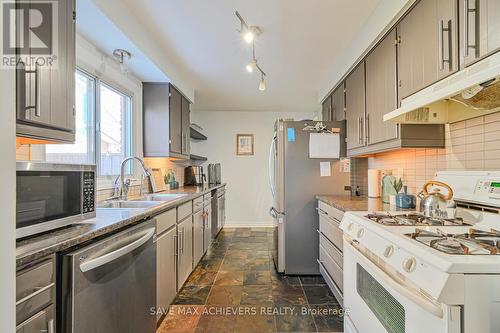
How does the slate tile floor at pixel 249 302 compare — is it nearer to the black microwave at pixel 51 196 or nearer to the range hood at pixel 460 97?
the black microwave at pixel 51 196

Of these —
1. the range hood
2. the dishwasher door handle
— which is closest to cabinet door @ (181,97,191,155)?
the dishwasher door handle

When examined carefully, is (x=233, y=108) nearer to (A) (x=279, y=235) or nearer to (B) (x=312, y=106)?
(B) (x=312, y=106)

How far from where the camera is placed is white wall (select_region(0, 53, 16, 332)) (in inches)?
23.3

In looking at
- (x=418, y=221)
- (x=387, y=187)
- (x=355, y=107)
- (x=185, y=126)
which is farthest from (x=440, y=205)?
(x=185, y=126)

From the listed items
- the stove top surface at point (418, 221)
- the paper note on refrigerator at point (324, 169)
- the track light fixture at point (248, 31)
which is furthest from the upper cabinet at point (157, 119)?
the stove top surface at point (418, 221)

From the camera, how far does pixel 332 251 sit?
7.73 ft

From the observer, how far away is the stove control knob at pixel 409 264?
944 millimetres

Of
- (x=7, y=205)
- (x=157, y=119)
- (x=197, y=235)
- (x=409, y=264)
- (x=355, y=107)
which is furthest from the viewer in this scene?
(x=157, y=119)

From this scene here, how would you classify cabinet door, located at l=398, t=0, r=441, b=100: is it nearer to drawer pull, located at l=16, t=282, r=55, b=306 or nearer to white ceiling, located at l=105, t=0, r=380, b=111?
white ceiling, located at l=105, t=0, r=380, b=111

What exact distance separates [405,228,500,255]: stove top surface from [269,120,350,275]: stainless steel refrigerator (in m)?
1.71

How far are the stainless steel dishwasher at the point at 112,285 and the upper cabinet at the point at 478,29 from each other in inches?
74.6

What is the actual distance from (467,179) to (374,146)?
0.82m

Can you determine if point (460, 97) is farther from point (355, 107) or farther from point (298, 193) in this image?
point (298, 193)

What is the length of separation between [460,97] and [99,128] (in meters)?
2.67
